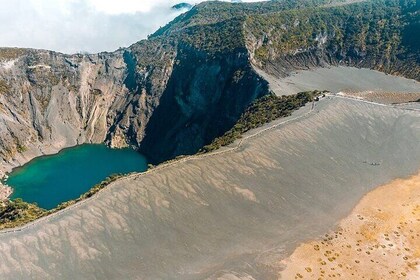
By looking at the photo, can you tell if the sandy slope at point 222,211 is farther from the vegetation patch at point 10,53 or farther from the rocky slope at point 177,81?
the vegetation patch at point 10,53

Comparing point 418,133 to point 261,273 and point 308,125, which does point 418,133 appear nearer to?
point 308,125

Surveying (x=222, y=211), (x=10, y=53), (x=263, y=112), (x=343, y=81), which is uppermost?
(x=10, y=53)

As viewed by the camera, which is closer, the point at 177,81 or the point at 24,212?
the point at 24,212

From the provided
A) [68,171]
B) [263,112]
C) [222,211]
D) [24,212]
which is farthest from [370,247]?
[68,171]

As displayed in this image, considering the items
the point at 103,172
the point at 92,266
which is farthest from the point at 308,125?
the point at 103,172

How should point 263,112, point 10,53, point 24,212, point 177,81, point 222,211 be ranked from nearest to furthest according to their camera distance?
point 222,211
point 24,212
point 263,112
point 10,53
point 177,81

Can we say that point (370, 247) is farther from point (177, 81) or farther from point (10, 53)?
point (10, 53)
